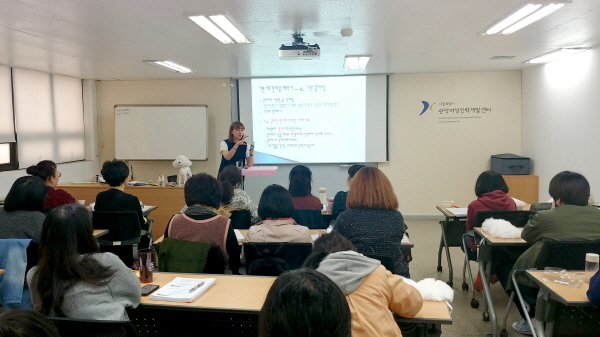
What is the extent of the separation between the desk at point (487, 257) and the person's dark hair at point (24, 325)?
2.93 metres

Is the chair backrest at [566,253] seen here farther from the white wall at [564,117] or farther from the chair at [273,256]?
the white wall at [564,117]

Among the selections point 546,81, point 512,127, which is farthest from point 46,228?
point 512,127

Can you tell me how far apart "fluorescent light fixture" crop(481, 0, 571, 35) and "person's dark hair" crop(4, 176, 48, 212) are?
3.72m

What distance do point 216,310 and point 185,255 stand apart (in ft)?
2.18

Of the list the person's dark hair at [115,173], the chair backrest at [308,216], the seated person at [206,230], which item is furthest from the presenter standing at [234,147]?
the seated person at [206,230]

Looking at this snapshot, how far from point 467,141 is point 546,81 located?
4.95 ft

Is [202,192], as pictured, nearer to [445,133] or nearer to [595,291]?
[595,291]

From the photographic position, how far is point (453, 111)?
7449 mm

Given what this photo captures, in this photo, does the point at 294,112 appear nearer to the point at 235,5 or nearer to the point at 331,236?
the point at 235,5

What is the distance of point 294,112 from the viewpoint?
7730 millimetres

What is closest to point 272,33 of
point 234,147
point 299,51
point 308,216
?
point 299,51

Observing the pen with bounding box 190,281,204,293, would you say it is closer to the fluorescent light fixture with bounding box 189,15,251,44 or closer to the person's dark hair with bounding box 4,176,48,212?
the person's dark hair with bounding box 4,176,48,212

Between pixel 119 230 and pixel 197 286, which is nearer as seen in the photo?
pixel 197 286

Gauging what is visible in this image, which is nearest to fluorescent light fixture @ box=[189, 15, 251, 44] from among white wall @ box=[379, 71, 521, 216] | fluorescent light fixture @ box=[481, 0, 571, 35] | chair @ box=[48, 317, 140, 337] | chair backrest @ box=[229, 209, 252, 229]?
chair backrest @ box=[229, 209, 252, 229]
